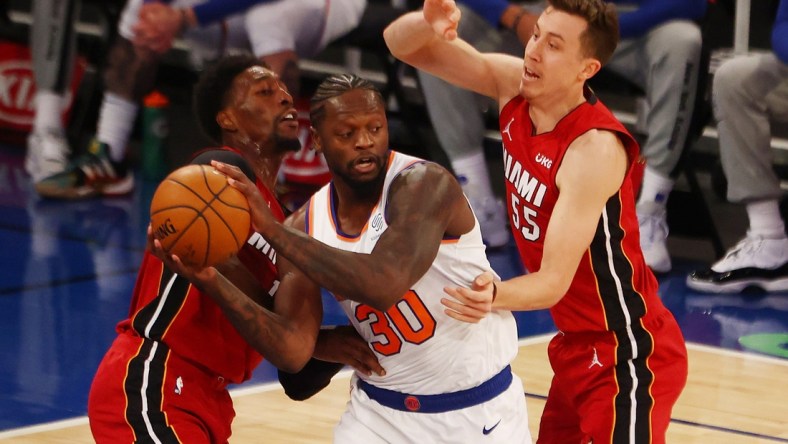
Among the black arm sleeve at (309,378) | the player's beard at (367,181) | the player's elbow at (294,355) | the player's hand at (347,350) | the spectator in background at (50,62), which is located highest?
the player's beard at (367,181)

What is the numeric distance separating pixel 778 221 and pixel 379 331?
461 cm

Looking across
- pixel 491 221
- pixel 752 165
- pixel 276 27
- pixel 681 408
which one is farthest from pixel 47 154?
pixel 681 408

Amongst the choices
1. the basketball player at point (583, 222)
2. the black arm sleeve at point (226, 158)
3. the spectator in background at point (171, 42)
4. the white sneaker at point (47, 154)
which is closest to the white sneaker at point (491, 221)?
the spectator in background at point (171, 42)

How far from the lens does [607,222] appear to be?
4.52 metres

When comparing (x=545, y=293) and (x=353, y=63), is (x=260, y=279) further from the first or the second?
(x=353, y=63)

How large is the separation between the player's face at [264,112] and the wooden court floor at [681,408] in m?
1.55

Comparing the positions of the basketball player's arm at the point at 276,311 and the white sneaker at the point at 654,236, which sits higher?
the basketball player's arm at the point at 276,311

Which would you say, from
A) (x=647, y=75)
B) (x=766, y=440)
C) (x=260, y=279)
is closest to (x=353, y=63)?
(x=647, y=75)

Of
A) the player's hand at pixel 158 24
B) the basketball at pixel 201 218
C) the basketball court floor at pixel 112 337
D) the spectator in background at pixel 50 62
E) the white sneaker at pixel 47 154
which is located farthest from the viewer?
the spectator in background at pixel 50 62

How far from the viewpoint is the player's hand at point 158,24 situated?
950 cm

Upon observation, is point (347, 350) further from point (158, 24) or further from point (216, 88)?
point (158, 24)

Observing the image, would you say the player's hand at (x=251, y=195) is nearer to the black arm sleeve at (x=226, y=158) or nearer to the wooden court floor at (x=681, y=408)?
the black arm sleeve at (x=226, y=158)

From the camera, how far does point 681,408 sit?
628 centimetres

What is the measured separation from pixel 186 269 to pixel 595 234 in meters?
1.35
